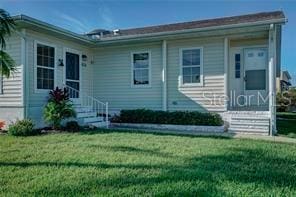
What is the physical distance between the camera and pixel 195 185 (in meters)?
4.86

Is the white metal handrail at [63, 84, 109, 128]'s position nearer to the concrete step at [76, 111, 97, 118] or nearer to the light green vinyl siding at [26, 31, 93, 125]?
the concrete step at [76, 111, 97, 118]

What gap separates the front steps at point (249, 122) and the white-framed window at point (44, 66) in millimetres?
7071

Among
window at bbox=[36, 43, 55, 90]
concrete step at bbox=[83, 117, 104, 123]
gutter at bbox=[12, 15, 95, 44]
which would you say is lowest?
concrete step at bbox=[83, 117, 104, 123]

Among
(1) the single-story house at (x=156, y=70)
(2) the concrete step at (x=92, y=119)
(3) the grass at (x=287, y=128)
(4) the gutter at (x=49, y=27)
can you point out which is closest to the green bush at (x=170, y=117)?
(1) the single-story house at (x=156, y=70)

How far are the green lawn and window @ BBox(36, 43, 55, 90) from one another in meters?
3.58

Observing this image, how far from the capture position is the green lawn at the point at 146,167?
470 centimetres

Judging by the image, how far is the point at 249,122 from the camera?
11.6 meters

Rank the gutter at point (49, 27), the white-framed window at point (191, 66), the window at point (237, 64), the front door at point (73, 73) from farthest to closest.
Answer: the front door at point (73, 73) → the window at point (237, 64) → the white-framed window at point (191, 66) → the gutter at point (49, 27)

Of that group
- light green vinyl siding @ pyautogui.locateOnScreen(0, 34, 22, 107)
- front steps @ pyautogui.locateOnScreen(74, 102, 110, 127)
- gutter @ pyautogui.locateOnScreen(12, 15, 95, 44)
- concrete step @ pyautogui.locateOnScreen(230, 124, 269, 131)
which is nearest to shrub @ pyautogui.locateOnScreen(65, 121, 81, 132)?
front steps @ pyautogui.locateOnScreen(74, 102, 110, 127)

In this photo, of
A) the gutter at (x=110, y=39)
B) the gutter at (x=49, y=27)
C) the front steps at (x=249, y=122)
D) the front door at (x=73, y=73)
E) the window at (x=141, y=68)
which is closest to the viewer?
the gutter at (x=49, y=27)

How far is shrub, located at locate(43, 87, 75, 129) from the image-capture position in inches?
432

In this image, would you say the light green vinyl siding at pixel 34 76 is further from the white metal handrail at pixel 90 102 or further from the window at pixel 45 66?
the white metal handrail at pixel 90 102

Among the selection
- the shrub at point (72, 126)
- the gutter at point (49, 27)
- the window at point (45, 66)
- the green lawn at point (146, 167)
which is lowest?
the green lawn at point (146, 167)

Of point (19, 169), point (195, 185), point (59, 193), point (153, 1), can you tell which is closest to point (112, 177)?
point (59, 193)
